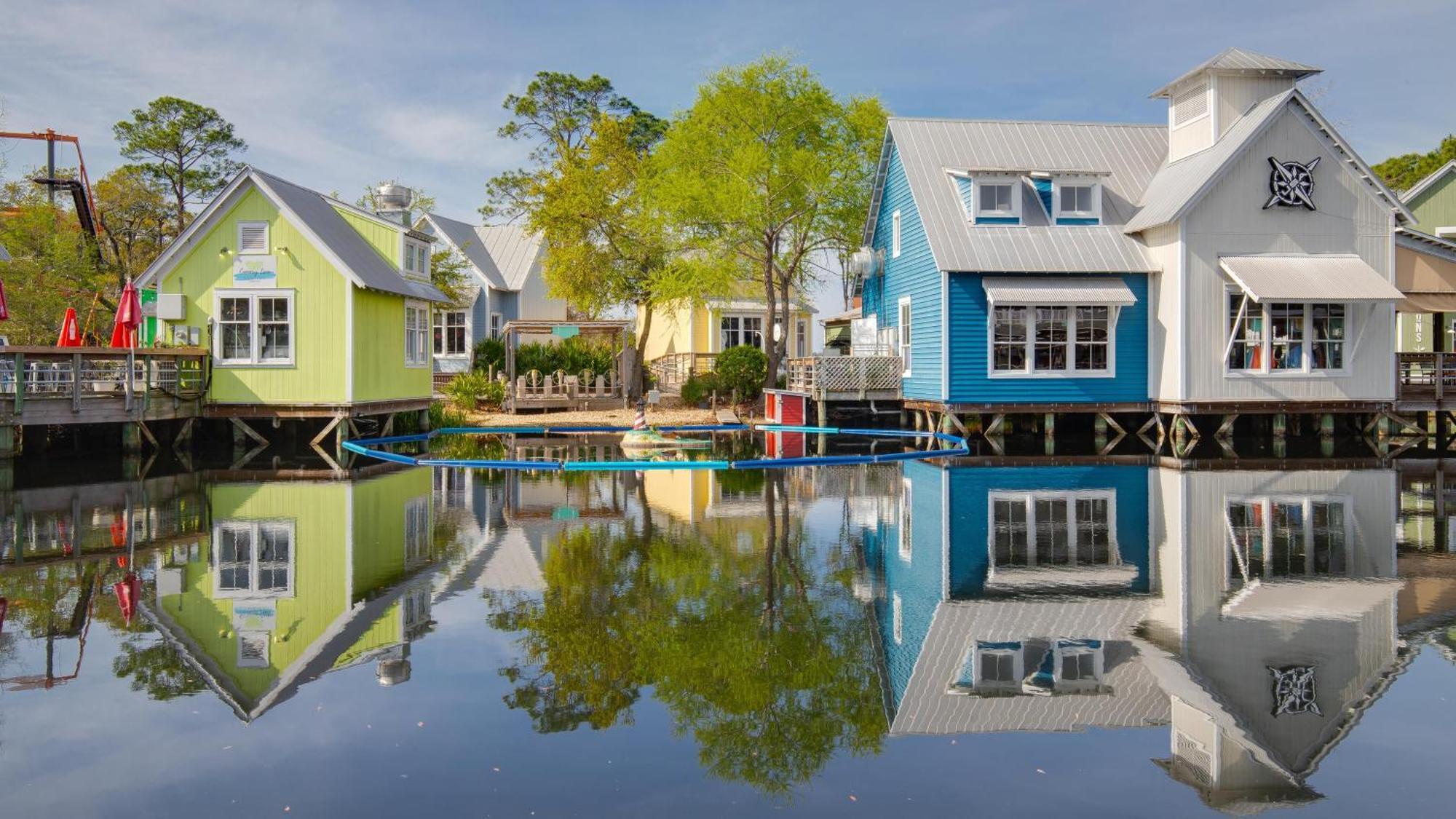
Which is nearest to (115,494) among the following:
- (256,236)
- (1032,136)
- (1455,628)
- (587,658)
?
(256,236)

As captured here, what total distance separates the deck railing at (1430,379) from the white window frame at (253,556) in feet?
82.3

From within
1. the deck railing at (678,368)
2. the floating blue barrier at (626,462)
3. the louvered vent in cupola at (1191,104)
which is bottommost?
the floating blue barrier at (626,462)

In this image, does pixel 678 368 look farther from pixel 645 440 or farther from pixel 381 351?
pixel 645 440

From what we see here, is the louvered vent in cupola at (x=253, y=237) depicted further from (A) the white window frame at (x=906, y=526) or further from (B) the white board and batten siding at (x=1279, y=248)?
(B) the white board and batten siding at (x=1279, y=248)

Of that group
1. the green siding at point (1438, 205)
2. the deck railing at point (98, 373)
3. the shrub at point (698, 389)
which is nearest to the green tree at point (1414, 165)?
the green siding at point (1438, 205)

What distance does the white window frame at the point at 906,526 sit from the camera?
35.5ft

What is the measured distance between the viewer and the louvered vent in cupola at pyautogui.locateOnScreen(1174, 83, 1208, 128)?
88.3 ft

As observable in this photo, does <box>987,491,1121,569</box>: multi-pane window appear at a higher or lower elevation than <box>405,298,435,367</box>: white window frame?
lower

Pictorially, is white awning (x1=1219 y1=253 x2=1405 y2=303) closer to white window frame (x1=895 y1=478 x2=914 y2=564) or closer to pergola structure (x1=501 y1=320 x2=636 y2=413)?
white window frame (x1=895 y1=478 x2=914 y2=564)

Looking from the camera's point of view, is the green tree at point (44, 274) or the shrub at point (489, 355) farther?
the shrub at point (489, 355)

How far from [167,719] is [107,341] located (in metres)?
37.6

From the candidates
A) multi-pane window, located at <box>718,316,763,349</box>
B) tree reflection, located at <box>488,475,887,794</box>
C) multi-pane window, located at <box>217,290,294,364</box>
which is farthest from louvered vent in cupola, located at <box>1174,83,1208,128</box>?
multi-pane window, located at <box>217,290,294,364</box>

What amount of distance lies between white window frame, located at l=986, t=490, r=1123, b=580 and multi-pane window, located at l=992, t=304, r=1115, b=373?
34.8 feet

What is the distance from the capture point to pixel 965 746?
5703 mm
